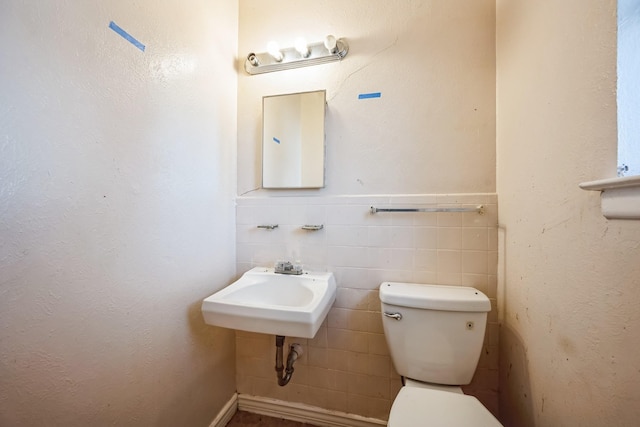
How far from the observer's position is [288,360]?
1.22 meters

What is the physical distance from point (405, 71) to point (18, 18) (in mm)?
1354

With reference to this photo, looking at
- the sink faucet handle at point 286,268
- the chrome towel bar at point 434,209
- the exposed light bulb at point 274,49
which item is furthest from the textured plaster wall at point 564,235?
the exposed light bulb at point 274,49

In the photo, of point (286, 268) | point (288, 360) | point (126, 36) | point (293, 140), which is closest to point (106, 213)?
point (126, 36)

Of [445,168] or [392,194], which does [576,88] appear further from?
[392,194]

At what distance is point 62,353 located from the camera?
645mm

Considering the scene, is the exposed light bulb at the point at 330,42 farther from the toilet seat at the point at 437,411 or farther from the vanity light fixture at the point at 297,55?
the toilet seat at the point at 437,411

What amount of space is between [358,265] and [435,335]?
1.46 feet

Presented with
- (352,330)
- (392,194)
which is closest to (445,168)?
(392,194)

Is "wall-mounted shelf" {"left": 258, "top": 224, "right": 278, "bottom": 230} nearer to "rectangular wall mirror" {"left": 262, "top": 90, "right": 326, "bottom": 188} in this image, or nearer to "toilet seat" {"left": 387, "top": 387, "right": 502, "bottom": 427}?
"rectangular wall mirror" {"left": 262, "top": 90, "right": 326, "bottom": 188}

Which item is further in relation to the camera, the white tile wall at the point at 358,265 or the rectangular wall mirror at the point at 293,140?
the rectangular wall mirror at the point at 293,140

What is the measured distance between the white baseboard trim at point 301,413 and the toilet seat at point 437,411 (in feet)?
1.82

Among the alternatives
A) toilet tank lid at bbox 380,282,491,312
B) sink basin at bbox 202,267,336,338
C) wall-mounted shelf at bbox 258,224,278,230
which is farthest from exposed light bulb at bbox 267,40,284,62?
toilet tank lid at bbox 380,282,491,312

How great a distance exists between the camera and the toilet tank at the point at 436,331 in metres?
0.96

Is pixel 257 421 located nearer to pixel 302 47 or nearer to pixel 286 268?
pixel 286 268
